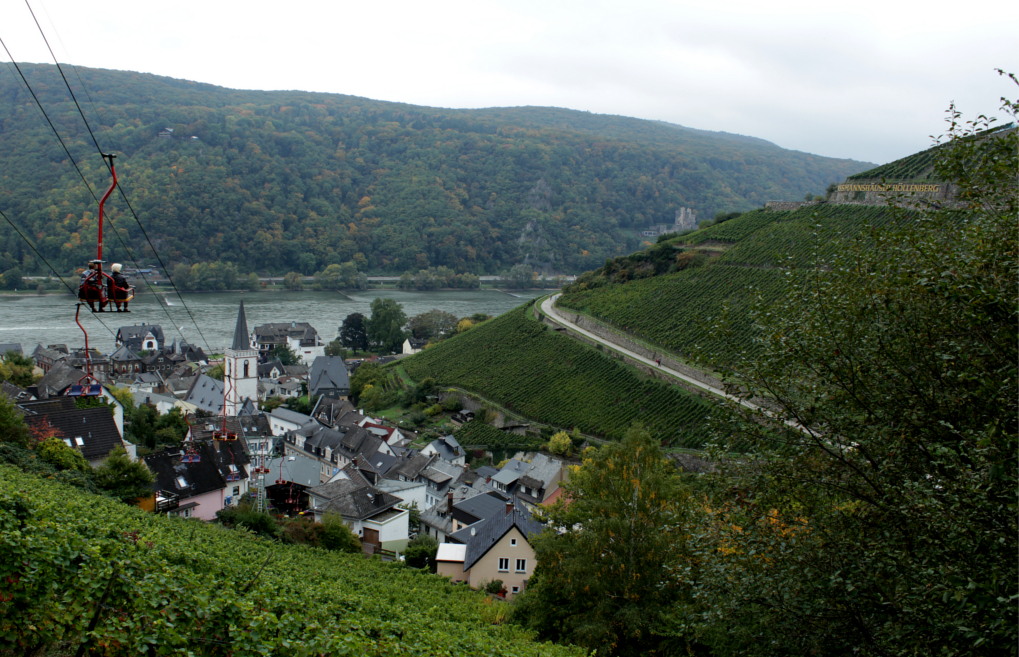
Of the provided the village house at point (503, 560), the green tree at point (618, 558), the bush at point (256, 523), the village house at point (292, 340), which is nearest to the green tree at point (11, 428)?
the bush at point (256, 523)

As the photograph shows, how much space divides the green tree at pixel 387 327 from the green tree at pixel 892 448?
5623 cm

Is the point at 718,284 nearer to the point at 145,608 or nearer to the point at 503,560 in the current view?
the point at 503,560

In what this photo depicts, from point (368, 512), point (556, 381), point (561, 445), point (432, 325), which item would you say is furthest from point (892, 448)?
point (432, 325)

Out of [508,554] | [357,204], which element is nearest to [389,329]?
[508,554]

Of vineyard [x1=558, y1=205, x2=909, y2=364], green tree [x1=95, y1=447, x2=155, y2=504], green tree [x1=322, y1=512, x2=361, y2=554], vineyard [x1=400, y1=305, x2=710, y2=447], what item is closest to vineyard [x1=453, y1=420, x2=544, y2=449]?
vineyard [x1=400, y1=305, x2=710, y2=447]

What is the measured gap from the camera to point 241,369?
43.1 metres

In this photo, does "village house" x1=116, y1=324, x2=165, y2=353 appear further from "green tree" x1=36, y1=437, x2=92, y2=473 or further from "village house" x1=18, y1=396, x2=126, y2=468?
"green tree" x1=36, y1=437, x2=92, y2=473

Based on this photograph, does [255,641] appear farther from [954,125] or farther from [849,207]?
[849,207]

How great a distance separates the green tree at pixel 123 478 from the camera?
1573 centimetres

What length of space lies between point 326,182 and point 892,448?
144 metres

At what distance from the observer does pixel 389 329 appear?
6203 centimetres

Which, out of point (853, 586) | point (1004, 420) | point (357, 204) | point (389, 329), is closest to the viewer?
point (1004, 420)

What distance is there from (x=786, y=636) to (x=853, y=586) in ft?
3.06

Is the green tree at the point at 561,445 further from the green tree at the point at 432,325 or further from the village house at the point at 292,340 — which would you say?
the village house at the point at 292,340
